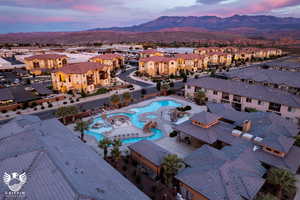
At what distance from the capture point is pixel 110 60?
78125 millimetres

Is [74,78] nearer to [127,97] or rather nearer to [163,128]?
[127,97]

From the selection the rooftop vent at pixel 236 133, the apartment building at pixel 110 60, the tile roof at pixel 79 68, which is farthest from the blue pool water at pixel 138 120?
the apartment building at pixel 110 60

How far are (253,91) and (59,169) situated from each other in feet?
122

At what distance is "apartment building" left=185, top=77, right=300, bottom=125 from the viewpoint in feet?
107

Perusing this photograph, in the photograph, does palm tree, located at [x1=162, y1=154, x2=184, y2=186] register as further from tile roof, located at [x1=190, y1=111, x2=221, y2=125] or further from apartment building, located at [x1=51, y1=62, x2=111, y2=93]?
apartment building, located at [x1=51, y1=62, x2=111, y2=93]

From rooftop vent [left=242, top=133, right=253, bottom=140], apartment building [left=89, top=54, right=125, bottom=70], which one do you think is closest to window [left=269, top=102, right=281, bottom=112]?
rooftop vent [left=242, top=133, right=253, bottom=140]

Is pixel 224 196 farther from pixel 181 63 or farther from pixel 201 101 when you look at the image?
pixel 181 63

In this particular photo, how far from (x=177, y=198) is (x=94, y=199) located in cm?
900

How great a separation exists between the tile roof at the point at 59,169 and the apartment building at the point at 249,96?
31.1 meters

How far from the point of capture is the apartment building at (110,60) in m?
76.0

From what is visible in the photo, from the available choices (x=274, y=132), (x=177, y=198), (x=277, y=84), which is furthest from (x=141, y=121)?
(x=277, y=84)

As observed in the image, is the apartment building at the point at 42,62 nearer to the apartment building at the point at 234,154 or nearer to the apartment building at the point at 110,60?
the apartment building at the point at 110,60

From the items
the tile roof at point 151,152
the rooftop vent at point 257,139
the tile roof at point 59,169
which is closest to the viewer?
the tile roof at point 59,169

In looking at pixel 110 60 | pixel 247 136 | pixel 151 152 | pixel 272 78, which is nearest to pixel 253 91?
pixel 272 78
